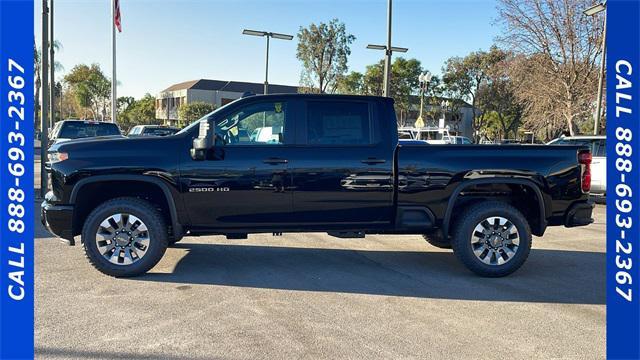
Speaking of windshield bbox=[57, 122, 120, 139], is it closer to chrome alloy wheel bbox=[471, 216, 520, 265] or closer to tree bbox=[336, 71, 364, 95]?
chrome alloy wheel bbox=[471, 216, 520, 265]

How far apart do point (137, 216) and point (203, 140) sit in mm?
1138

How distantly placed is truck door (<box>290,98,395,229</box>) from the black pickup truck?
1 centimetres

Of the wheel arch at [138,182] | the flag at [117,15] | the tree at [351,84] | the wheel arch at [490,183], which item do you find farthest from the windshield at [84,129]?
the tree at [351,84]

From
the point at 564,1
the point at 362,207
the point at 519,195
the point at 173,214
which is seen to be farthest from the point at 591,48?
the point at 173,214

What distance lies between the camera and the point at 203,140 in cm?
518

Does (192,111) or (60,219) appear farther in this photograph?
(192,111)

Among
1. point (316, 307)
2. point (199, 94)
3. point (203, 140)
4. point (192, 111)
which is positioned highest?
point (199, 94)

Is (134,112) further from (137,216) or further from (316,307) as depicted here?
(316,307)

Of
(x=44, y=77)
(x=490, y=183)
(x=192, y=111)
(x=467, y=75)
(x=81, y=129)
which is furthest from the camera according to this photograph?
(x=192, y=111)

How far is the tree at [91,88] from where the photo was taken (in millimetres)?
57531

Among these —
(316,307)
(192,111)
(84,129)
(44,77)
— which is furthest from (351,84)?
(316,307)

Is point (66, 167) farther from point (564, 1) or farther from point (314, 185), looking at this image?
point (564, 1)

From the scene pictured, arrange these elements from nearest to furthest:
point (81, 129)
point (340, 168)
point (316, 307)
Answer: point (316, 307) < point (340, 168) < point (81, 129)

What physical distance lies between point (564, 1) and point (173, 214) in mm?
23162
